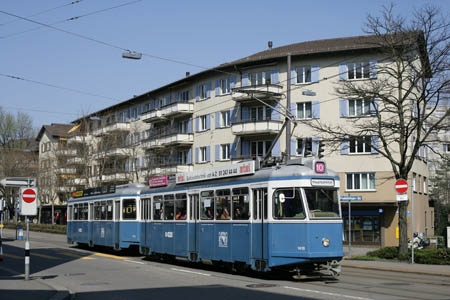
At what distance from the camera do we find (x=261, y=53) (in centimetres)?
5091

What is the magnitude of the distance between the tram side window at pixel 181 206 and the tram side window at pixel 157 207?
66.3 inches

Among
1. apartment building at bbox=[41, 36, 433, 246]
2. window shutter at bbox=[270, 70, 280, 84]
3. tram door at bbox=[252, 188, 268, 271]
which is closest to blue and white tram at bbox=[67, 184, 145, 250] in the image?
tram door at bbox=[252, 188, 268, 271]

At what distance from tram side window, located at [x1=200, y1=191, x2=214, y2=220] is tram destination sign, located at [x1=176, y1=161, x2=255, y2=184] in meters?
0.51

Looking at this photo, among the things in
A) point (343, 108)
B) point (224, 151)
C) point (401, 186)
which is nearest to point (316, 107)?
point (343, 108)

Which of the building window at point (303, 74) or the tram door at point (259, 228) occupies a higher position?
the building window at point (303, 74)

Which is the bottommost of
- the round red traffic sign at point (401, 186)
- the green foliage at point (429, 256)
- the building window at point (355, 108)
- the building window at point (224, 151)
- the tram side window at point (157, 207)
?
the green foliage at point (429, 256)

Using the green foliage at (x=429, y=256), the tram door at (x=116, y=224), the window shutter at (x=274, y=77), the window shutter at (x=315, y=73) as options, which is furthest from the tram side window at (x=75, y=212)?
the window shutter at (x=315, y=73)

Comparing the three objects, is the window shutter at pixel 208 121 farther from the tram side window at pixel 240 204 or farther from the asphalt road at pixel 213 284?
the tram side window at pixel 240 204

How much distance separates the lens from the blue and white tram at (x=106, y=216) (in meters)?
25.1

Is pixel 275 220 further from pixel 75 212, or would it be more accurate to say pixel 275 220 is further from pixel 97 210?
pixel 75 212

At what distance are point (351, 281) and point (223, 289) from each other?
3.79 m

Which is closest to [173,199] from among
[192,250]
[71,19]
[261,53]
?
[192,250]

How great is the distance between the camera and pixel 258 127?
44562 mm

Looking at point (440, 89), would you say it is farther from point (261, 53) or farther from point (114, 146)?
point (114, 146)
